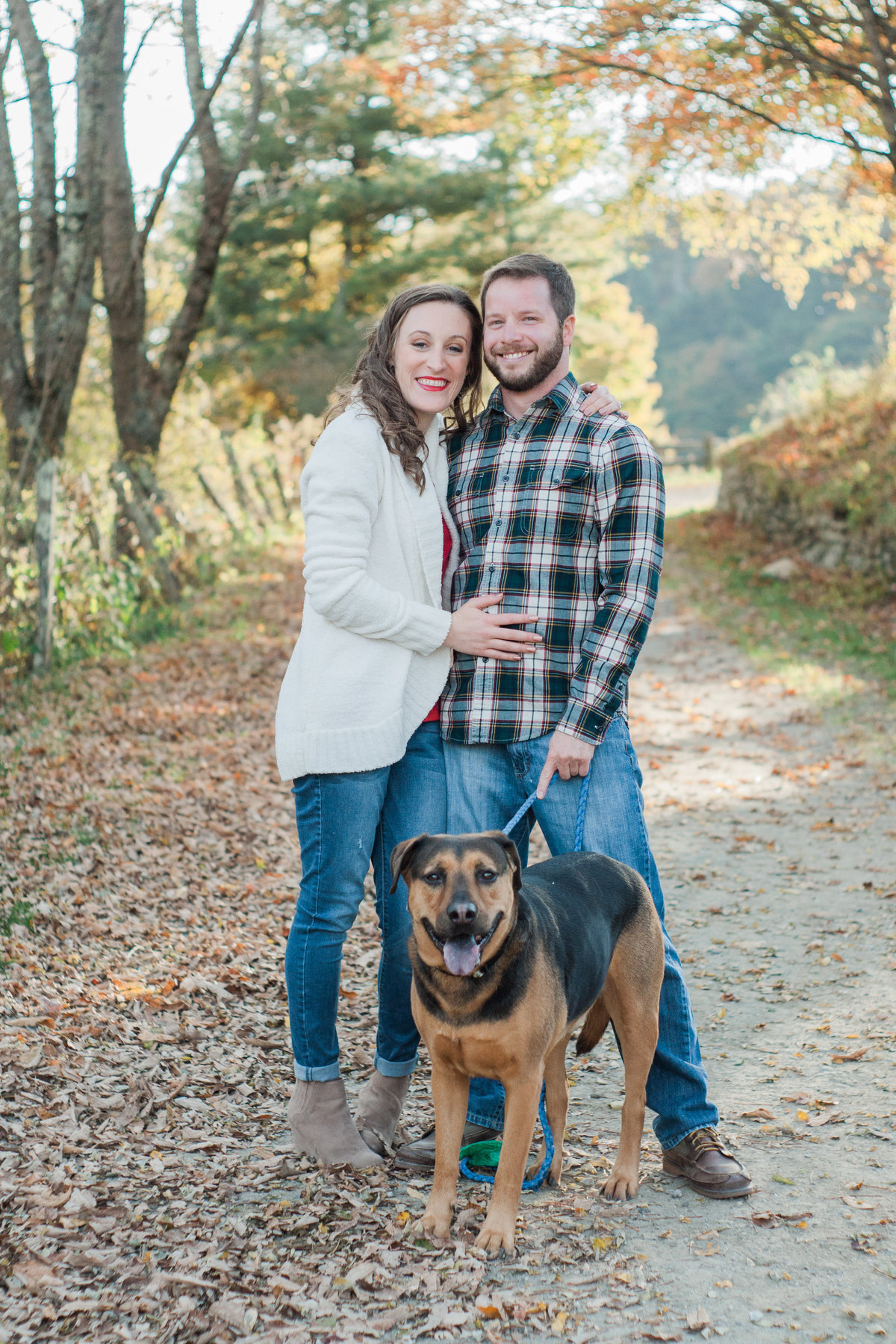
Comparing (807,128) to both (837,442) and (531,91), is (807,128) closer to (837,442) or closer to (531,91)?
(531,91)

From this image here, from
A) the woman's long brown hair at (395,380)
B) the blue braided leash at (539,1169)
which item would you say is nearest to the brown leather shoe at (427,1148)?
the blue braided leash at (539,1169)

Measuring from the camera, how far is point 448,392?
3.64 metres

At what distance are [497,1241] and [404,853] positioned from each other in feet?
3.62

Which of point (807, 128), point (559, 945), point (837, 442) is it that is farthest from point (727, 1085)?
point (837, 442)

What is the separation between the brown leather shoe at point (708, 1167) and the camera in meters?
3.40

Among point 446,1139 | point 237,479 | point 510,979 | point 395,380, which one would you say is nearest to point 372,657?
point 395,380

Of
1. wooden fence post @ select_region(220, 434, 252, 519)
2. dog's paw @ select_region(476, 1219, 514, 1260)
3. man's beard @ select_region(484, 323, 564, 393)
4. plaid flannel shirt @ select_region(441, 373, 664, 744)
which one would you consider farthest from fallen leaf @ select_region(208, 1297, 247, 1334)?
wooden fence post @ select_region(220, 434, 252, 519)

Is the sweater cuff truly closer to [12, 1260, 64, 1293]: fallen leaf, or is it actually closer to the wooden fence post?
[12, 1260, 64, 1293]: fallen leaf

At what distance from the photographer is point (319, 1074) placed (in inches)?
143

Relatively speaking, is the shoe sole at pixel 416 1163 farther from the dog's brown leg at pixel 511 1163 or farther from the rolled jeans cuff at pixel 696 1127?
the rolled jeans cuff at pixel 696 1127

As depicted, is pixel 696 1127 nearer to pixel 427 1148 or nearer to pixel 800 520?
pixel 427 1148

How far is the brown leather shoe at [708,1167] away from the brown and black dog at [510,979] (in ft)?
0.49

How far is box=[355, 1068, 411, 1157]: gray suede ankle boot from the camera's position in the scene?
377 centimetres

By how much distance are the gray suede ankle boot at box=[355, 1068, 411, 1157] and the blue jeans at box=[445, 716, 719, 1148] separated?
87 centimetres
